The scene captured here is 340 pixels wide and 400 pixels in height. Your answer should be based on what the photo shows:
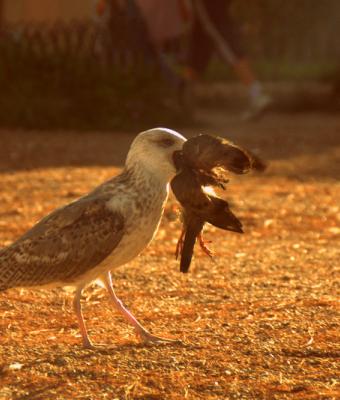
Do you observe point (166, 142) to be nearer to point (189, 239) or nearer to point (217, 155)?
point (217, 155)

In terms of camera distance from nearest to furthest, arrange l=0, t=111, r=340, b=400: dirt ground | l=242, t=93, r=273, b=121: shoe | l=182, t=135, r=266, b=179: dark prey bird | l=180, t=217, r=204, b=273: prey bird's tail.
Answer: l=0, t=111, r=340, b=400: dirt ground → l=182, t=135, r=266, b=179: dark prey bird → l=180, t=217, r=204, b=273: prey bird's tail → l=242, t=93, r=273, b=121: shoe

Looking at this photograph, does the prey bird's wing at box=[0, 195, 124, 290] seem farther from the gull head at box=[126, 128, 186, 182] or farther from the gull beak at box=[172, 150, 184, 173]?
the gull beak at box=[172, 150, 184, 173]

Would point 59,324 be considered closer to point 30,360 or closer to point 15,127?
point 30,360

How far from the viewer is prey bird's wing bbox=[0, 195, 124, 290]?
16.2 feet

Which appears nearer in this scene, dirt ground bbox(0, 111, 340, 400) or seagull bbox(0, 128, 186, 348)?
dirt ground bbox(0, 111, 340, 400)

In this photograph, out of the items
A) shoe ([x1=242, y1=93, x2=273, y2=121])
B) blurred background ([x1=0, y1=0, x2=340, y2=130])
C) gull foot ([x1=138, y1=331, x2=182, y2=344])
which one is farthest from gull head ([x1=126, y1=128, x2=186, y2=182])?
shoe ([x1=242, y1=93, x2=273, y2=121])

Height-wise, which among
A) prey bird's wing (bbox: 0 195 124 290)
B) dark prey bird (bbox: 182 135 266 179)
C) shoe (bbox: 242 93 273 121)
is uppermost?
dark prey bird (bbox: 182 135 266 179)

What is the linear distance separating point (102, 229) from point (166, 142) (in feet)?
1.62

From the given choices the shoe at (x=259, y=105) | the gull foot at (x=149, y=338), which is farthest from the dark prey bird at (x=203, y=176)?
the shoe at (x=259, y=105)

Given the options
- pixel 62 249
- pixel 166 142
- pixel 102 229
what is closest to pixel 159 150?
pixel 166 142

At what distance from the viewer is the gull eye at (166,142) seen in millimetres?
4980

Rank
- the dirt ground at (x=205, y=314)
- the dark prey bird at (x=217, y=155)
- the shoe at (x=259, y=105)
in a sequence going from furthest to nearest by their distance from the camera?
the shoe at (x=259, y=105)
the dark prey bird at (x=217, y=155)
the dirt ground at (x=205, y=314)

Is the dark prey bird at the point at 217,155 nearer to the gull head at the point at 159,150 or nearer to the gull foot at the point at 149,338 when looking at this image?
the gull head at the point at 159,150

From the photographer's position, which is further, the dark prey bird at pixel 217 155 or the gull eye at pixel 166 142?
the gull eye at pixel 166 142
